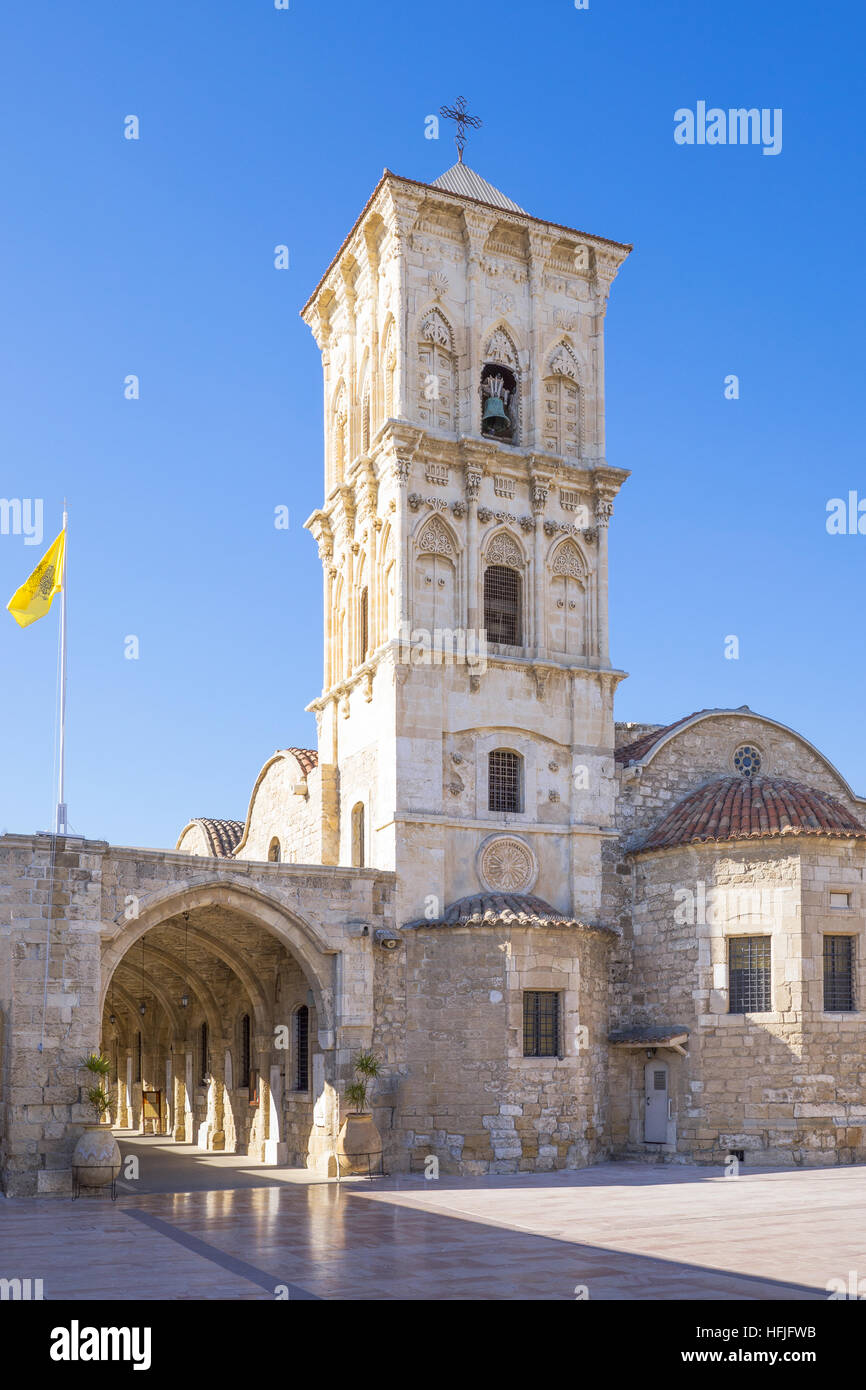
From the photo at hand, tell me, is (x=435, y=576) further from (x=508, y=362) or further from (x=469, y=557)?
(x=508, y=362)

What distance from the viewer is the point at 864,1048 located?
26.0 metres

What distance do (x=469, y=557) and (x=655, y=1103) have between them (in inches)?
463

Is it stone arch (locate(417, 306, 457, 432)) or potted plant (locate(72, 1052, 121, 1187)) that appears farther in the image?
stone arch (locate(417, 306, 457, 432))

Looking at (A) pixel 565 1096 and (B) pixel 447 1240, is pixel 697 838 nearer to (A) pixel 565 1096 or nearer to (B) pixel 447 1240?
(A) pixel 565 1096

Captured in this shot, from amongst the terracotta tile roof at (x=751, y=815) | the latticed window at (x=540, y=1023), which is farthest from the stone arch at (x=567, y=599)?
the latticed window at (x=540, y=1023)

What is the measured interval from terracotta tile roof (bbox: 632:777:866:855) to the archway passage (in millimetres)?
8055

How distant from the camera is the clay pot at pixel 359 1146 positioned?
80.2ft

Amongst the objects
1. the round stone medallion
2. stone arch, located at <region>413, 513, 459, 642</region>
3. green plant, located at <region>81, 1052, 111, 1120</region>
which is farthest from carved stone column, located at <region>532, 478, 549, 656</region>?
green plant, located at <region>81, 1052, 111, 1120</region>

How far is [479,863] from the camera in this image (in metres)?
27.7

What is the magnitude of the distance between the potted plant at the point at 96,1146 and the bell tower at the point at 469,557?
22.5 ft

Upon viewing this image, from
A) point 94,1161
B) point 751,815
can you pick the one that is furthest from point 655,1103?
point 94,1161

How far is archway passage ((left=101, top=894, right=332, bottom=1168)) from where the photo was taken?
26953 millimetres

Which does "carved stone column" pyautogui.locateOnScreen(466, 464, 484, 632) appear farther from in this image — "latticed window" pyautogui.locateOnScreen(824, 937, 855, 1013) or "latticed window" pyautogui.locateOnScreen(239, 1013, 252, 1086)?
"latticed window" pyautogui.locateOnScreen(239, 1013, 252, 1086)

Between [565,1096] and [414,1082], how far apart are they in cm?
287
